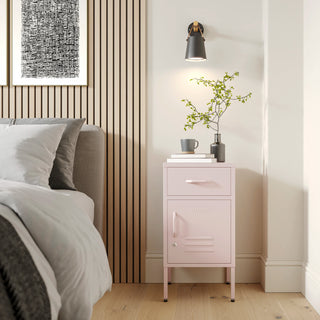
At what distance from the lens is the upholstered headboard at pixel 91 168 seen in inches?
103

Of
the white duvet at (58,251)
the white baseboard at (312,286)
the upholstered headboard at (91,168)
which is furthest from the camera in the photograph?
the upholstered headboard at (91,168)

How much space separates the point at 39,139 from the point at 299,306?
1745 mm

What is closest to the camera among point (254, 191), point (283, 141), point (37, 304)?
point (37, 304)

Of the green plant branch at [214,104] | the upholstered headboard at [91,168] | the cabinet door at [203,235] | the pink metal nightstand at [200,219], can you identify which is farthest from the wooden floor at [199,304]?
the green plant branch at [214,104]

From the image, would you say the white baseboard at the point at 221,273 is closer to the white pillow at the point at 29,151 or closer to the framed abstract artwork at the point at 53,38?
the white pillow at the point at 29,151

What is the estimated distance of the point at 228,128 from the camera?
111 inches

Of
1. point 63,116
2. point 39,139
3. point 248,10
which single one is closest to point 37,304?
point 39,139

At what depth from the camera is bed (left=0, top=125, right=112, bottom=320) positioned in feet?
3.78

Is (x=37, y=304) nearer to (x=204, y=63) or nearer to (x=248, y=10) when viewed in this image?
(x=204, y=63)

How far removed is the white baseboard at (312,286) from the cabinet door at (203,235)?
0.49 metres

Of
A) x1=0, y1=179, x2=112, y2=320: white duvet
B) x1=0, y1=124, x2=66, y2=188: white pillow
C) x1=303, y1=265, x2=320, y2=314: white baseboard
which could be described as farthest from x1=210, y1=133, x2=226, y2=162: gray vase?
x1=0, y1=179, x2=112, y2=320: white duvet

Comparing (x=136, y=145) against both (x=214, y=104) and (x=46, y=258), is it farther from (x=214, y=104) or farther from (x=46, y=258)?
(x=46, y=258)

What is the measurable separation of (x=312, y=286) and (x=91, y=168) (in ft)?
4.92

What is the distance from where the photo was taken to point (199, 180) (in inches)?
96.0
